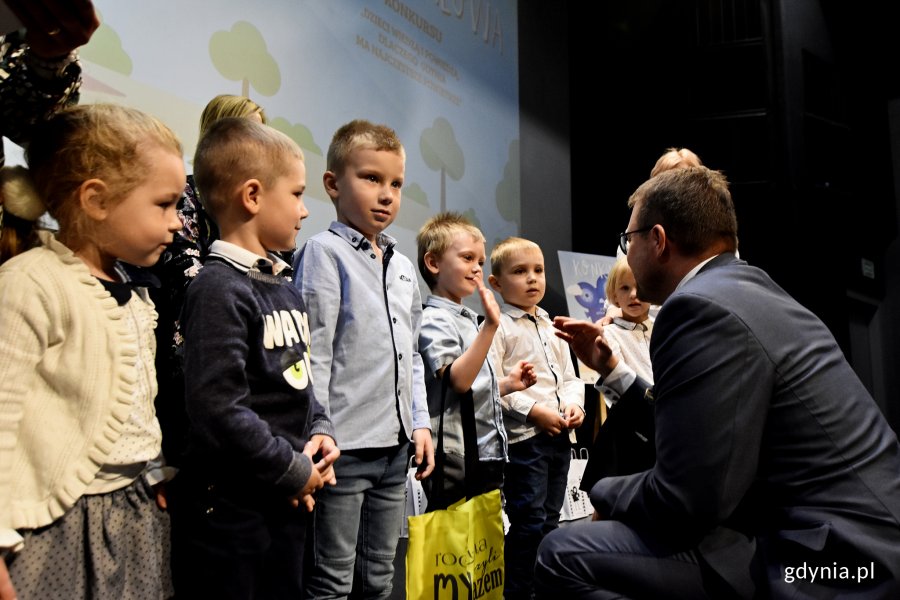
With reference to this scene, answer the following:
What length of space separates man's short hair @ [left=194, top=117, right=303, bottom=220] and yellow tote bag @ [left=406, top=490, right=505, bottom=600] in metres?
1.08

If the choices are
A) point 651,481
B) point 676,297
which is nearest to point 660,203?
point 676,297

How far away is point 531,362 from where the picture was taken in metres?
3.17

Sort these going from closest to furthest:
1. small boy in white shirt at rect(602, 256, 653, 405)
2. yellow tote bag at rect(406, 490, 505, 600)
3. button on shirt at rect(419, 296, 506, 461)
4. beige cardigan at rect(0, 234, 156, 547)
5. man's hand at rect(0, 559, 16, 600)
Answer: man's hand at rect(0, 559, 16, 600) < beige cardigan at rect(0, 234, 156, 547) < yellow tote bag at rect(406, 490, 505, 600) < button on shirt at rect(419, 296, 506, 461) < small boy in white shirt at rect(602, 256, 653, 405)

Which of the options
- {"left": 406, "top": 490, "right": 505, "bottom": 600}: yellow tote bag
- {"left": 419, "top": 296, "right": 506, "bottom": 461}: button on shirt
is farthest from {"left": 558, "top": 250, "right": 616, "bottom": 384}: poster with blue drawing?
{"left": 406, "top": 490, "right": 505, "bottom": 600}: yellow tote bag

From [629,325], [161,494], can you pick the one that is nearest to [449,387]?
[161,494]

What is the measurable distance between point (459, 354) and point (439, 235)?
50 centimetres

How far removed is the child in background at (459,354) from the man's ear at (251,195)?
3.17 ft

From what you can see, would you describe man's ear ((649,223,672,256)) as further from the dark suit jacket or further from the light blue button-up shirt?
the light blue button-up shirt

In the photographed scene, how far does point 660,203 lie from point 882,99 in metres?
6.87

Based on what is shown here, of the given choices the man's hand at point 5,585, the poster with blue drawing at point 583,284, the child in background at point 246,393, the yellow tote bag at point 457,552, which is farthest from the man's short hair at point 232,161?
the poster with blue drawing at point 583,284

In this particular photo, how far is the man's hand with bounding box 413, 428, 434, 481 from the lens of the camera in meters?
2.21

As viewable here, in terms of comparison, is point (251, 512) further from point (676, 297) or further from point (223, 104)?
point (223, 104)

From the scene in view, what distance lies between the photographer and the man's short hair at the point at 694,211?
2.01 metres

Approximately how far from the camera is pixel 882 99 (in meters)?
7.55
